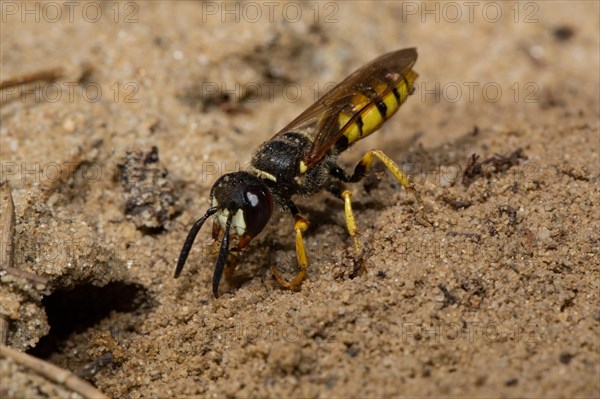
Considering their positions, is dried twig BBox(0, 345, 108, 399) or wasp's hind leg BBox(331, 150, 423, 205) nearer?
dried twig BBox(0, 345, 108, 399)

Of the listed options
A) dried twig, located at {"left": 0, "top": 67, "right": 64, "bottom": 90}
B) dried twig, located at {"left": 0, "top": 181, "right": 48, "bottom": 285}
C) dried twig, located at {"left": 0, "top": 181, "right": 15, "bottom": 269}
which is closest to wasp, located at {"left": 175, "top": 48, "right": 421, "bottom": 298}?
dried twig, located at {"left": 0, "top": 181, "right": 48, "bottom": 285}

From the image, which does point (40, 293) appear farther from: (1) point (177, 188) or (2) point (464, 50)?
(2) point (464, 50)

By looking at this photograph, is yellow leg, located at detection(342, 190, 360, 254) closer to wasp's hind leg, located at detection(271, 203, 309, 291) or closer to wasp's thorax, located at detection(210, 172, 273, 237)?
wasp's hind leg, located at detection(271, 203, 309, 291)

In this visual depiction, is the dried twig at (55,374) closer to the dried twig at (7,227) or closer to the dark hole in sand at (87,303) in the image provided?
the dried twig at (7,227)

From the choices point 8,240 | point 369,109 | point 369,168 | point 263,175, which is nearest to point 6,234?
point 8,240

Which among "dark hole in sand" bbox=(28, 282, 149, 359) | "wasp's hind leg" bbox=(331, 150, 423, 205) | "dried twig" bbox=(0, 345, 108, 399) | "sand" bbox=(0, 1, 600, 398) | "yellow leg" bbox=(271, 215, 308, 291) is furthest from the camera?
"wasp's hind leg" bbox=(331, 150, 423, 205)

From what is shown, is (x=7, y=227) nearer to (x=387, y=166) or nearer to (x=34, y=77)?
(x=34, y=77)

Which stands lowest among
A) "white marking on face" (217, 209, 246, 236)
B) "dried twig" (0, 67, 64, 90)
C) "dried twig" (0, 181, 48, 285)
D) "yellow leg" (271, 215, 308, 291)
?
"yellow leg" (271, 215, 308, 291)
